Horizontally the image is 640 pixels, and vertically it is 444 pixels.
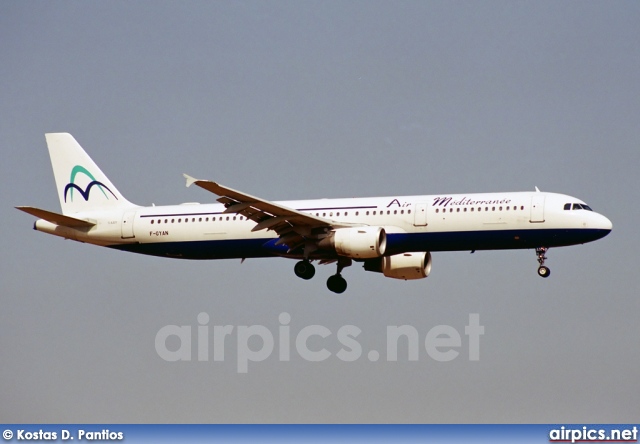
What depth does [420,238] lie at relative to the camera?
5716 centimetres

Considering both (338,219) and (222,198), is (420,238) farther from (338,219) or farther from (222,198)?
(222,198)

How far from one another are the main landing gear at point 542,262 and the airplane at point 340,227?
0.14 ft

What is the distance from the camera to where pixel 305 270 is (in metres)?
59.2

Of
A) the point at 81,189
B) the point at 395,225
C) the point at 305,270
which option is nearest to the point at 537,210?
the point at 395,225

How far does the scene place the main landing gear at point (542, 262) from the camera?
57.2 meters

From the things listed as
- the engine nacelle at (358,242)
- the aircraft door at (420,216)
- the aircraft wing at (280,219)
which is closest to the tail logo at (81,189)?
the aircraft wing at (280,219)

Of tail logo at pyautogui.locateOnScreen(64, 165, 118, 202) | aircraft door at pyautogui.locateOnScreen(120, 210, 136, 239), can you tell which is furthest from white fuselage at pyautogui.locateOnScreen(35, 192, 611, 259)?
tail logo at pyautogui.locateOnScreen(64, 165, 118, 202)

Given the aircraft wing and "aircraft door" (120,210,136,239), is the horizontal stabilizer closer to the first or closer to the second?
"aircraft door" (120,210,136,239)

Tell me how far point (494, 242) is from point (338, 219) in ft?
22.4

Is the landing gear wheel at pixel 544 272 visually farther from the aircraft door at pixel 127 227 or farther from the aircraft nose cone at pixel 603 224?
the aircraft door at pixel 127 227

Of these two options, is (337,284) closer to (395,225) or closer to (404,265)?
(404,265)

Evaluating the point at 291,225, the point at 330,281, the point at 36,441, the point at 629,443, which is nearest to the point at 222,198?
the point at 291,225

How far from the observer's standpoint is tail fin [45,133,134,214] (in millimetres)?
63969

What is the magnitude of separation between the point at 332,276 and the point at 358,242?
570 centimetres
